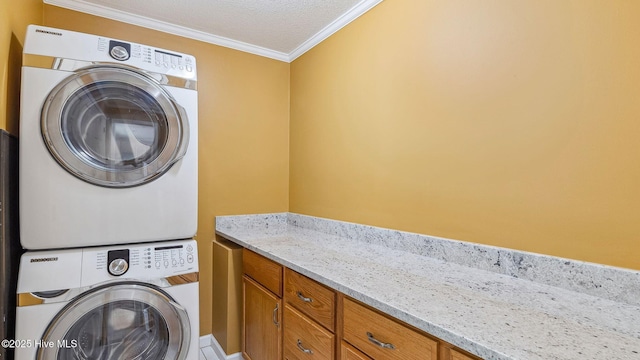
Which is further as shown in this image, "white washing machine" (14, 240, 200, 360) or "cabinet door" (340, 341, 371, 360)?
"white washing machine" (14, 240, 200, 360)

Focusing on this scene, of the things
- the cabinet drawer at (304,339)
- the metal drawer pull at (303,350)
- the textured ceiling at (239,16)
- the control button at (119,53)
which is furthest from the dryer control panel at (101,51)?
the metal drawer pull at (303,350)

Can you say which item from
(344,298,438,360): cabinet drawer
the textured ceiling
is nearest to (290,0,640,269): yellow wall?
the textured ceiling

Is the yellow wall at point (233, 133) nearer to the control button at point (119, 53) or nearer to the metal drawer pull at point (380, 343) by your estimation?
the control button at point (119, 53)

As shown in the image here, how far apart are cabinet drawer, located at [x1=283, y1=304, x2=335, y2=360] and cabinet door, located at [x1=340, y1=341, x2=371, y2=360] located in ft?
0.21

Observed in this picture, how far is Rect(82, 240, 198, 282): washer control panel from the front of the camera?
1.41 m

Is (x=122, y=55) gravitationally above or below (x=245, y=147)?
above

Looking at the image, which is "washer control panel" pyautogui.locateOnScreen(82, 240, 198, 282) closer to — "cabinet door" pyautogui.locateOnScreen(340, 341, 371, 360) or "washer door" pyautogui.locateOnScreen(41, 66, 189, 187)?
"washer door" pyautogui.locateOnScreen(41, 66, 189, 187)

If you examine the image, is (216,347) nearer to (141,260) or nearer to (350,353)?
(141,260)

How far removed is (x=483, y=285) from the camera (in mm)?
1123

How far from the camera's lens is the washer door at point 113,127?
4.55 ft

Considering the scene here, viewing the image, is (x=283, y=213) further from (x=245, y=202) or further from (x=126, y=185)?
(x=126, y=185)

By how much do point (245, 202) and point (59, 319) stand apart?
1373mm

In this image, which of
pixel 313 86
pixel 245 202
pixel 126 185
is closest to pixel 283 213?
pixel 245 202

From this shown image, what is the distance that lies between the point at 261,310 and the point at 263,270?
245 millimetres
